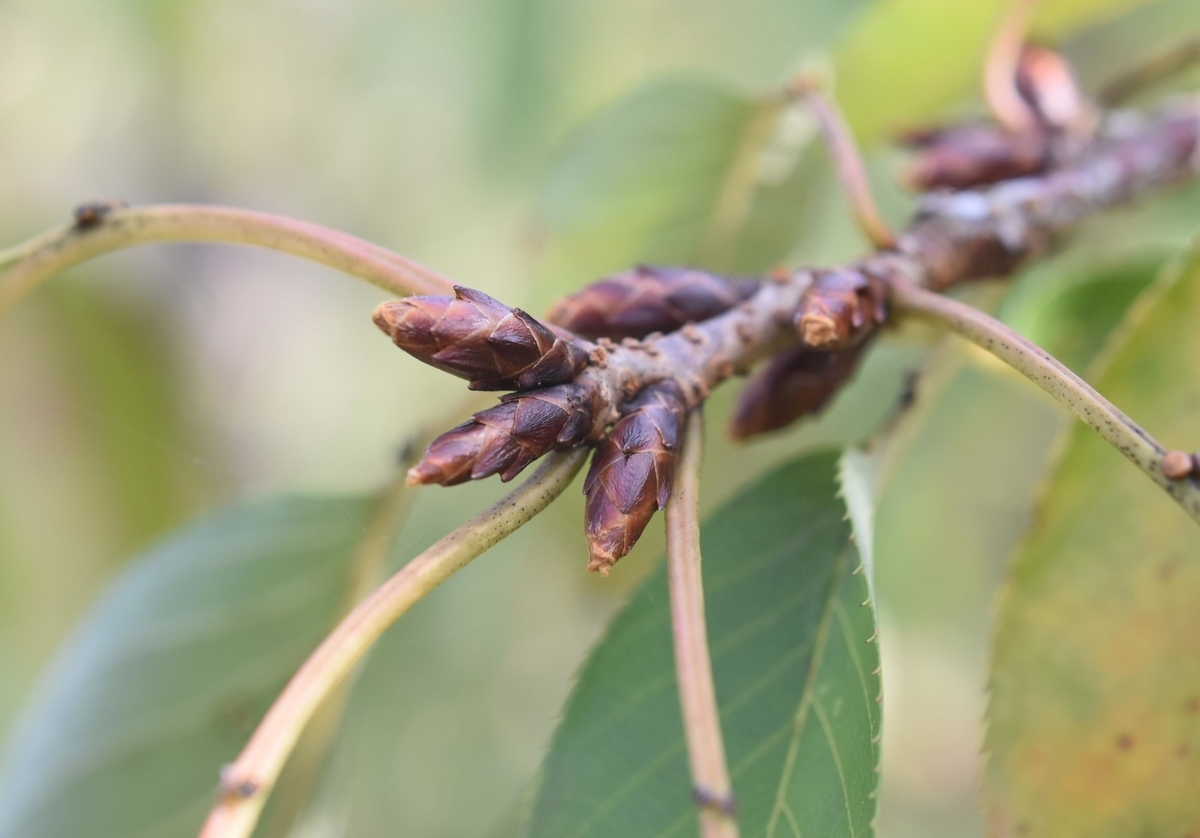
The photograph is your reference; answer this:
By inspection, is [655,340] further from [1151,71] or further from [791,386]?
[1151,71]

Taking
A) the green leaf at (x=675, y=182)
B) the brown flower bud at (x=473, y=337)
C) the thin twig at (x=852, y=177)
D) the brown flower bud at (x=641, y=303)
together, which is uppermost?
the green leaf at (x=675, y=182)

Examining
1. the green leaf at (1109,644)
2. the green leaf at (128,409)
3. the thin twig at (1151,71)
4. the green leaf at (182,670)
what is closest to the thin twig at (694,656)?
the green leaf at (1109,644)

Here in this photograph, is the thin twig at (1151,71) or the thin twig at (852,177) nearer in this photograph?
the thin twig at (852,177)

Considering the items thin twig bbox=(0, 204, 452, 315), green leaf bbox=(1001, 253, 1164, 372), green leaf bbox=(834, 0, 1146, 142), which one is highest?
green leaf bbox=(834, 0, 1146, 142)

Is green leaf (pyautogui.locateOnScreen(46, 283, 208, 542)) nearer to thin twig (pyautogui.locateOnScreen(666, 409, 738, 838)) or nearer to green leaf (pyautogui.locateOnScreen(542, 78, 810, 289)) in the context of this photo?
green leaf (pyautogui.locateOnScreen(542, 78, 810, 289))

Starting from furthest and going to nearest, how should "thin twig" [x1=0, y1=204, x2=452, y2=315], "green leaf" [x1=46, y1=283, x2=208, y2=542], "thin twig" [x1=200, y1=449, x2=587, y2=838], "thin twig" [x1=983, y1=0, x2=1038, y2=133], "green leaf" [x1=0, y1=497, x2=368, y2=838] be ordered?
1. "green leaf" [x1=46, y1=283, x2=208, y2=542]
2. "thin twig" [x1=983, y1=0, x2=1038, y2=133]
3. "green leaf" [x1=0, y1=497, x2=368, y2=838]
4. "thin twig" [x1=0, y1=204, x2=452, y2=315]
5. "thin twig" [x1=200, y1=449, x2=587, y2=838]

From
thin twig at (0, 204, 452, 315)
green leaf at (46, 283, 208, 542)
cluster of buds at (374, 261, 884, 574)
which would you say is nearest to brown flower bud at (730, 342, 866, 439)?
cluster of buds at (374, 261, 884, 574)

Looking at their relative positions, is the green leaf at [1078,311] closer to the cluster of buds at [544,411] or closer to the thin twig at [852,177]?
the thin twig at [852,177]

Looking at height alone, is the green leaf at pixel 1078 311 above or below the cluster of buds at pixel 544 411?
above
